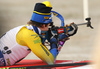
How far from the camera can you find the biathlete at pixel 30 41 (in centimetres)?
105

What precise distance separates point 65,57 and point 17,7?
965mm

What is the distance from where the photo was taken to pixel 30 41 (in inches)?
41.0

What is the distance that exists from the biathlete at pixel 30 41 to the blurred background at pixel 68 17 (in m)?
1.27

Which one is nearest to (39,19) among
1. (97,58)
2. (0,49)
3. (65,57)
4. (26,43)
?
(26,43)

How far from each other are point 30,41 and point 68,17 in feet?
5.08

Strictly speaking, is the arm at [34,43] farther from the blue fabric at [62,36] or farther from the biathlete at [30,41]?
the blue fabric at [62,36]

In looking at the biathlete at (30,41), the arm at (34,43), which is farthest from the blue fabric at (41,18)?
the arm at (34,43)

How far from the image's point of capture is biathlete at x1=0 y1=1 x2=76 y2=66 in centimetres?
105

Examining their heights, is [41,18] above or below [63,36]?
above

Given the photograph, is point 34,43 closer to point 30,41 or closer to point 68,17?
point 30,41

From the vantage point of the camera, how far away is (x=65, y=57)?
8.10ft

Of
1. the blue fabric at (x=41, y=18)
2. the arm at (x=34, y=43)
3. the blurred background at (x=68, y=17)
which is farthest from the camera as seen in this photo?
the blurred background at (x=68, y=17)

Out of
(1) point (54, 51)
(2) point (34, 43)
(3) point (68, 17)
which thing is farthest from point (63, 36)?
(3) point (68, 17)

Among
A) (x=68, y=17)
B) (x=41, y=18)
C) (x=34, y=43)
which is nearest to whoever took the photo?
(x=34, y=43)
